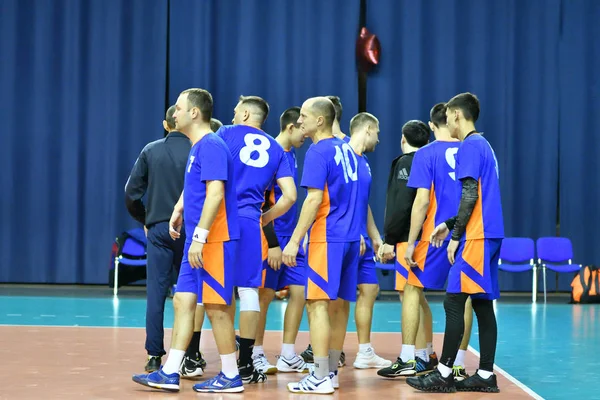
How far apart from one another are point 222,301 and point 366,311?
1.68m

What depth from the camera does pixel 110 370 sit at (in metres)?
6.07

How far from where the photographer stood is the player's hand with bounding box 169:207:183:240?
5.78m

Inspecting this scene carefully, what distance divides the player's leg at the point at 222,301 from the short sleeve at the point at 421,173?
1498 millimetres

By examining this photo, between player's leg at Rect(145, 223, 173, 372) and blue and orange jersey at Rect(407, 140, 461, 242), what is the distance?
71.3 inches

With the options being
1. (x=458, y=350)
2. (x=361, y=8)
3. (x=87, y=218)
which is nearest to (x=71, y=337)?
(x=458, y=350)

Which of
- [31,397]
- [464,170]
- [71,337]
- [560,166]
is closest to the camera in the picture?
[31,397]

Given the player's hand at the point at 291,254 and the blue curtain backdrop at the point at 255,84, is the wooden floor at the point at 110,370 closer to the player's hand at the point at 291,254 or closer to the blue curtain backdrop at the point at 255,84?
the player's hand at the point at 291,254

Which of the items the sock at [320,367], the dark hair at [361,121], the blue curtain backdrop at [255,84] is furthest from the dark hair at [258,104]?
the blue curtain backdrop at [255,84]

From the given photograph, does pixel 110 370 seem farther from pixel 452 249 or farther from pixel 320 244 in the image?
pixel 452 249

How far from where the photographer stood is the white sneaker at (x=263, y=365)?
6.20 meters

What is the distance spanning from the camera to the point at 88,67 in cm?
1402

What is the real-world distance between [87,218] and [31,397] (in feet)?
30.0

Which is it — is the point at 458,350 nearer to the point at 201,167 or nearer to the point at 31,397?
the point at 201,167

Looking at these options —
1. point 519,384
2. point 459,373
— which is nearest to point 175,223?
point 459,373
